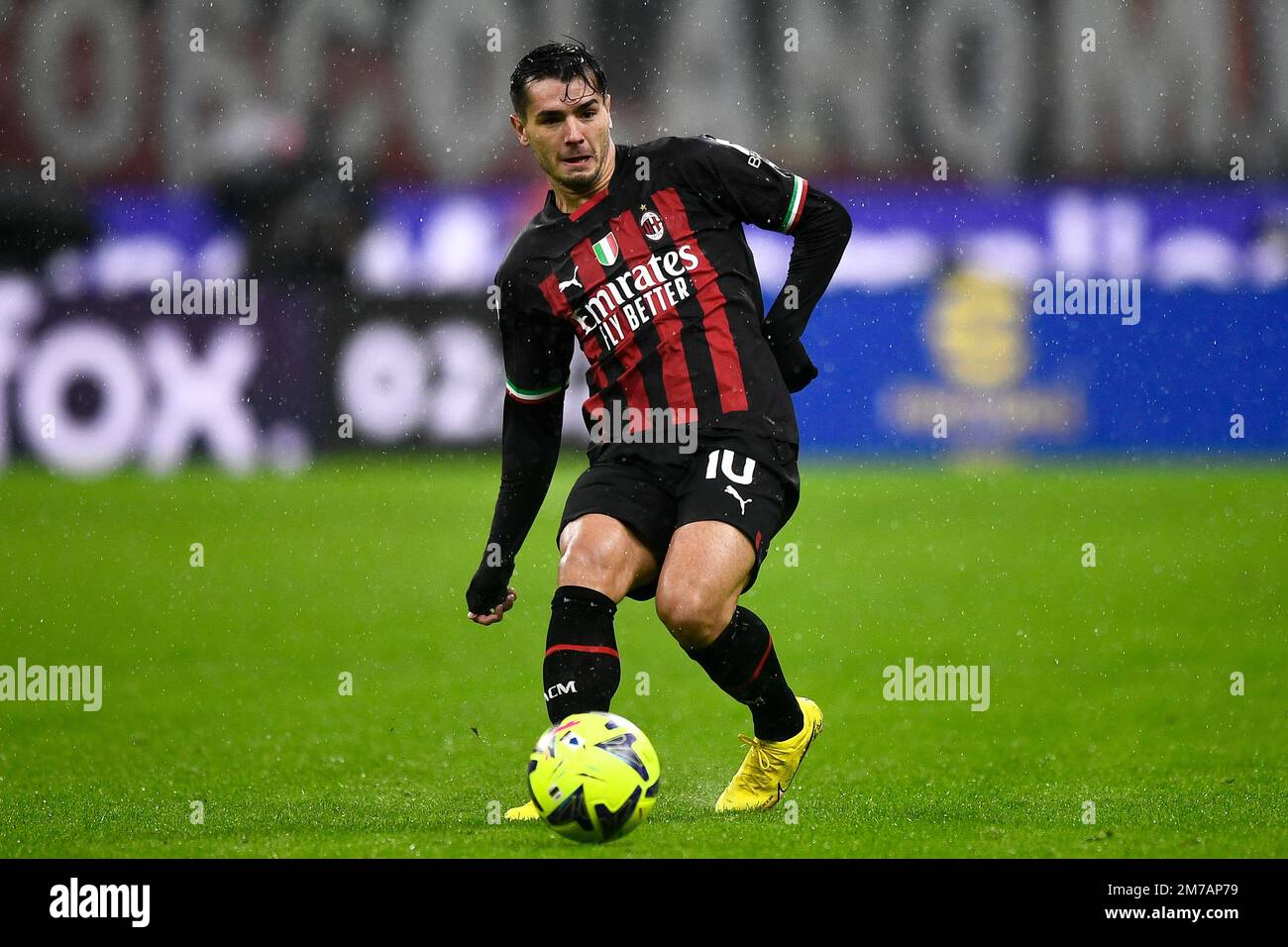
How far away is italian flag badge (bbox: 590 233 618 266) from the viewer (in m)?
4.86

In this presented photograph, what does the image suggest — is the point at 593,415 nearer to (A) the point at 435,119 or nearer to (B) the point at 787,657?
(B) the point at 787,657

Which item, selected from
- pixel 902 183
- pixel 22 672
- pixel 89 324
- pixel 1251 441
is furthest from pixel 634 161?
pixel 902 183

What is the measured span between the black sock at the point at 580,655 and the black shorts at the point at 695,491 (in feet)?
0.85

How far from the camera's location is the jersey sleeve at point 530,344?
4910 mm

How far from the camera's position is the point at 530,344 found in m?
4.92

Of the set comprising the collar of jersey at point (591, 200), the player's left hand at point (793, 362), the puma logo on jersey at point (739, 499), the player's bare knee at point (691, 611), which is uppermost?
the collar of jersey at point (591, 200)

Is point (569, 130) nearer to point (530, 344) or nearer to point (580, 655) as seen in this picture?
point (530, 344)

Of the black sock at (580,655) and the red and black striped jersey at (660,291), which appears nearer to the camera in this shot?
the black sock at (580,655)

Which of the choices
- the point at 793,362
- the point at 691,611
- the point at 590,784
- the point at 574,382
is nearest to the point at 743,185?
the point at 793,362

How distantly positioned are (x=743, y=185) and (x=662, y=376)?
62cm

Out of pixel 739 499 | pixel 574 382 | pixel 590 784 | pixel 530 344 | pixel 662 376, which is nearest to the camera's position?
pixel 590 784

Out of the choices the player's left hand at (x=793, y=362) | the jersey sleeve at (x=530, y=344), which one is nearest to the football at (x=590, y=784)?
the jersey sleeve at (x=530, y=344)

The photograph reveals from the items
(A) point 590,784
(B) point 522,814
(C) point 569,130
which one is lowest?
(B) point 522,814

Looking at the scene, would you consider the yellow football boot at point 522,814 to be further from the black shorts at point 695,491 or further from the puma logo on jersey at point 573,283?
the puma logo on jersey at point 573,283
